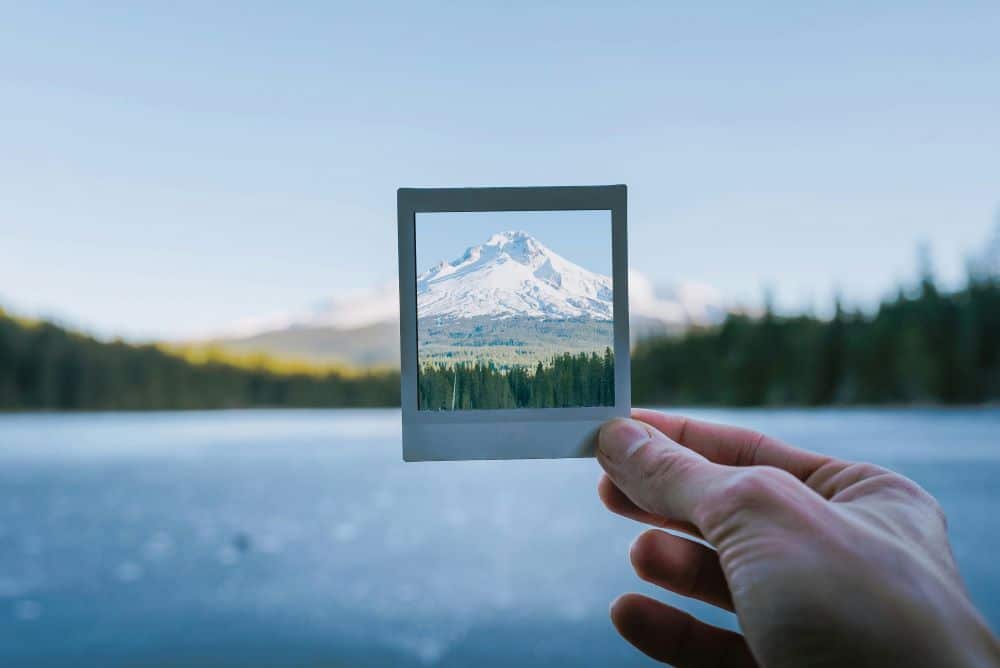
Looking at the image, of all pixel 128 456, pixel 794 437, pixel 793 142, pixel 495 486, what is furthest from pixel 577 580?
pixel 128 456

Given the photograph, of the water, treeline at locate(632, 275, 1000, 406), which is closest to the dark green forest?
treeline at locate(632, 275, 1000, 406)

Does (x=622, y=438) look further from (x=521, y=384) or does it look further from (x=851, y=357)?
(x=851, y=357)

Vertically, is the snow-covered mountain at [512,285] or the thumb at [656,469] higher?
the snow-covered mountain at [512,285]

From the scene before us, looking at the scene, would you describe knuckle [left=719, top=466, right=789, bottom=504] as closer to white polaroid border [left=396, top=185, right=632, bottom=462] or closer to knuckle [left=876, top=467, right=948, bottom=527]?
knuckle [left=876, top=467, right=948, bottom=527]

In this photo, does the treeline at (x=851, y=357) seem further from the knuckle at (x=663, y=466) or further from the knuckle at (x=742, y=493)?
the knuckle at (x=742, y=493)

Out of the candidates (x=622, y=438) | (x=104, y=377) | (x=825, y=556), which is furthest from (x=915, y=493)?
(x=104, y=377)

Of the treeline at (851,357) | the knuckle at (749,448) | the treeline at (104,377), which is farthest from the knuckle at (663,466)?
the treeline at (104,377)

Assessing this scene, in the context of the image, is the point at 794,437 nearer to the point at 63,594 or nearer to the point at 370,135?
the point at 370,135
